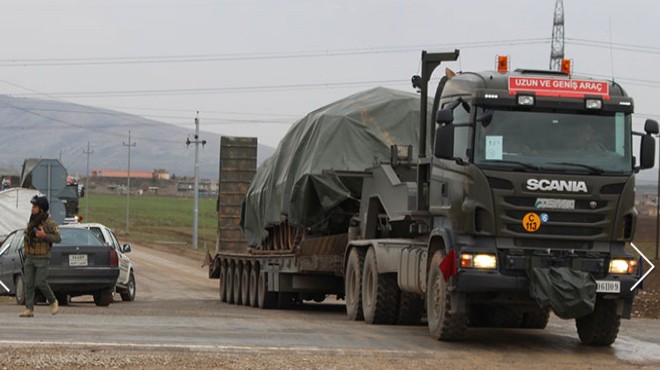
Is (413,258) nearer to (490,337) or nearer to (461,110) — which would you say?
(490,337)

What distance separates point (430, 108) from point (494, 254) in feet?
15.0

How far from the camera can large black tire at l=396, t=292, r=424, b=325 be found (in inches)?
758

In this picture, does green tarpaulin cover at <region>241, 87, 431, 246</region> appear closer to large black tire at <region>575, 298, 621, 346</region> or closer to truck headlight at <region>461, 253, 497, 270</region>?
large black tire at <region>575, 298, 621, 346</region>

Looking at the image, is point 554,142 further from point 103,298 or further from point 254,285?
point 254,285

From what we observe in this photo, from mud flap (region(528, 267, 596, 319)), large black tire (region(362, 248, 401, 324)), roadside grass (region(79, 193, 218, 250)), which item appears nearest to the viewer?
mud flap (region(528, 267, 596, 319))

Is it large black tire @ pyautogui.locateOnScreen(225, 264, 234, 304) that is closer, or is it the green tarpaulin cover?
the green tarpaulin cover

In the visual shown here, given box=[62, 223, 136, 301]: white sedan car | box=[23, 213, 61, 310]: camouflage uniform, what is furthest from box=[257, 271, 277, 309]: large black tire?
box=[23, 213, 61, 310]: camouflage uniform

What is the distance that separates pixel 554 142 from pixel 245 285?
14.7 meters

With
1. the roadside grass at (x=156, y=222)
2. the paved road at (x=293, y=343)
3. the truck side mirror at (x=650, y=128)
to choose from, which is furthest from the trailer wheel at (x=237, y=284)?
the roadside grass at (x=156, y=222)

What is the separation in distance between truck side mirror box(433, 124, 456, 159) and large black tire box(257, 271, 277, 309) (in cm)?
1172

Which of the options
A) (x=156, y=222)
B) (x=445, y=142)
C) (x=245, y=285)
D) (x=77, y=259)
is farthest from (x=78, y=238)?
(x=156, y=222)

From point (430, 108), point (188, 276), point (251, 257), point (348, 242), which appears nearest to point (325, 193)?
point (348, 242)

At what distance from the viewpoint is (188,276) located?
48.3 meters

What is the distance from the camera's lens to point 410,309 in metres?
19.3
